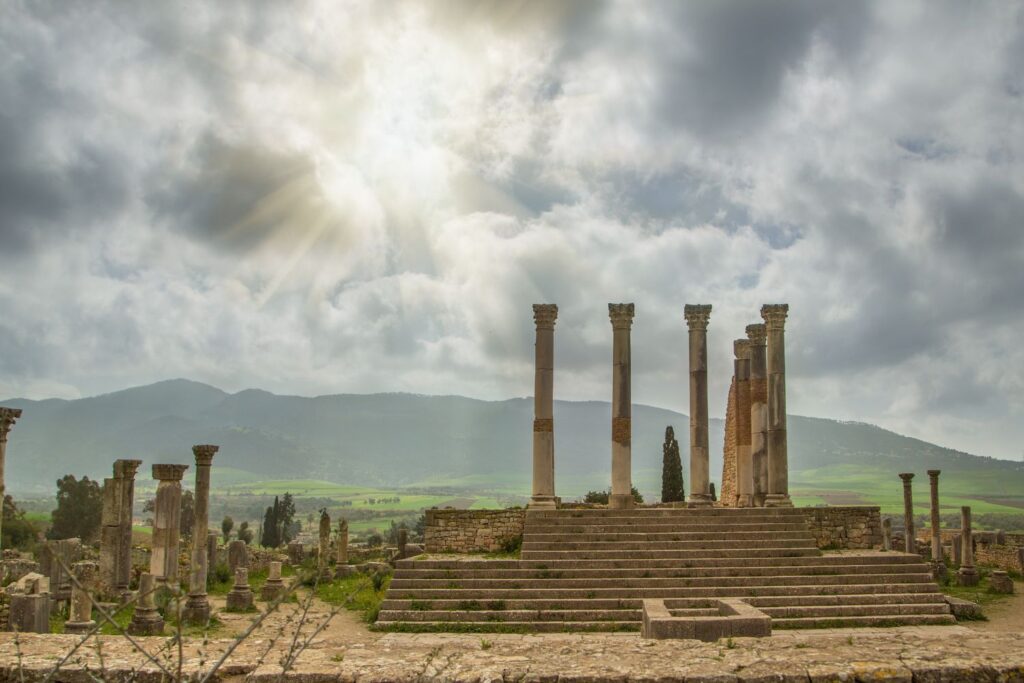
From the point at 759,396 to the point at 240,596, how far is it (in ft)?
60.7

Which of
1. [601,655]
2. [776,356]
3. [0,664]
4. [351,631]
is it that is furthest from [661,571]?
[0,664]

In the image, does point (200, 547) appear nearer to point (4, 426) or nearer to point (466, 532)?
point (466, 532)

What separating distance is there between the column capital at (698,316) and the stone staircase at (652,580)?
284 inches

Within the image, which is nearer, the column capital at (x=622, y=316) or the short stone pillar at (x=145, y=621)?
the short stone pillar at (x=145, y=621)

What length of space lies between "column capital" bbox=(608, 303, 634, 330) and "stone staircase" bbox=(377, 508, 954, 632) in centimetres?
697

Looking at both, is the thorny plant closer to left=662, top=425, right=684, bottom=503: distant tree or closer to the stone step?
the stone step

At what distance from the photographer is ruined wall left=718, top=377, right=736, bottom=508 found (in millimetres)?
34844

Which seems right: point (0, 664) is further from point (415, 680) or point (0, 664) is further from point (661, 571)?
point (661, 571)

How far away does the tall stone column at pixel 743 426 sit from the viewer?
31141 mm

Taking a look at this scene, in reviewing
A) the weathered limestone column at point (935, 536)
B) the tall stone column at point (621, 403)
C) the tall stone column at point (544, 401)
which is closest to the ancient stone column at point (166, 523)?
the tall stone column at point (544, 401)

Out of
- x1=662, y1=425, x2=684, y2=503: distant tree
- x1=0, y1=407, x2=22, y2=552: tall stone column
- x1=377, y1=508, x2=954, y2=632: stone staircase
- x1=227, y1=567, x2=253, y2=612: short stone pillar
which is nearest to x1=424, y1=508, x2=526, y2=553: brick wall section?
x1=377, y1=508, x2=954, y2=632: stone staircase

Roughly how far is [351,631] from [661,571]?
310 inches

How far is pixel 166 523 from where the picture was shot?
23.5 m

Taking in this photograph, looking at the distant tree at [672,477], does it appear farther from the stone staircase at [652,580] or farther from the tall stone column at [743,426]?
the stone staircase at [652,580]
